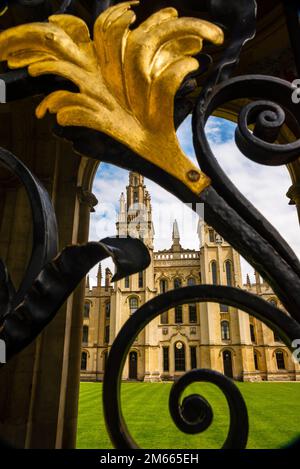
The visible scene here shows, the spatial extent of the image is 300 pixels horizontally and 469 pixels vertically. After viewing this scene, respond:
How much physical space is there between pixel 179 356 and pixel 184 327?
3.03m

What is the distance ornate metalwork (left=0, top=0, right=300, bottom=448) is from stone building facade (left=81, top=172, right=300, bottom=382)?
3441cm

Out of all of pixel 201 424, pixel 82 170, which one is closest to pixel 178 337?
pixel 82 170

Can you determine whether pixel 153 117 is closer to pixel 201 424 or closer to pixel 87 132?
pixel 87 132

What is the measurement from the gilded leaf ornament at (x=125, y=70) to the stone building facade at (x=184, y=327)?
1357 inches

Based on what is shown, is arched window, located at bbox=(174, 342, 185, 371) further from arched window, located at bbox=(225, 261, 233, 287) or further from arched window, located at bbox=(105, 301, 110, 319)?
arched window, located at bbox=(105, 301, 110, 319)

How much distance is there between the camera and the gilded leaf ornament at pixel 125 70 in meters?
0.71

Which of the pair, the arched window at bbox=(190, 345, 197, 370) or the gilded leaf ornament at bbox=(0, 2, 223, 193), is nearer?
→ the gilded leaf ornament at bbox=(0, 2, 223, 193)

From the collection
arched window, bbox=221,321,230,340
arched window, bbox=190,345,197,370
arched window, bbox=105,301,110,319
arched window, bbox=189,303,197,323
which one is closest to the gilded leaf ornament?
arched window, bbox=221,321,230,340

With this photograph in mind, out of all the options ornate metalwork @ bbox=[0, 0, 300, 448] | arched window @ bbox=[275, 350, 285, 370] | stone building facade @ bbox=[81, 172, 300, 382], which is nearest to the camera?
ornate metalwork @ bbox=[0, 0, 300, 448]

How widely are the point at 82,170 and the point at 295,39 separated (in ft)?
15.3

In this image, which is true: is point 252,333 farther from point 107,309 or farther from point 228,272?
point 107,309

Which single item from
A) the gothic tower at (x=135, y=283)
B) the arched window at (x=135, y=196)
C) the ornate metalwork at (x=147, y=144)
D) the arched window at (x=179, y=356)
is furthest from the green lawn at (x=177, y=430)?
the arched window at (x=135, y=196)

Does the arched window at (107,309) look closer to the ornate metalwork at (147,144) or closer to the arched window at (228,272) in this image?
the arched window at (228,272)

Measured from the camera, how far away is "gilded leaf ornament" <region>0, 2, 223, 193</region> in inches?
28.0
